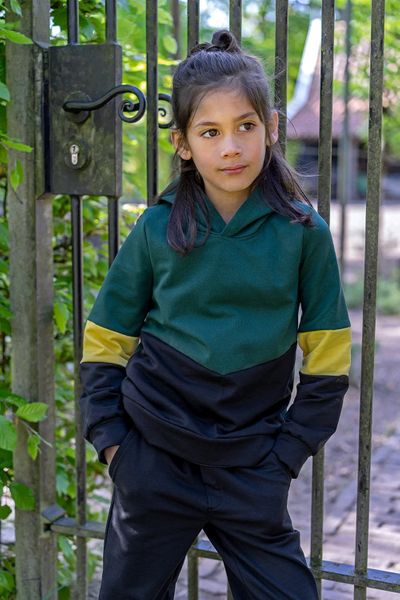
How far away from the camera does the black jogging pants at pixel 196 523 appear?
200 centimetres

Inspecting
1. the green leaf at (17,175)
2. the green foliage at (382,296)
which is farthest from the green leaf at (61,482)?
the green foliage at (382,296)

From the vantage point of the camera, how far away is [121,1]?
9.33 feet

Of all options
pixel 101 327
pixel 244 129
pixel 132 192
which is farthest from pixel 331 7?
pixel 132 192

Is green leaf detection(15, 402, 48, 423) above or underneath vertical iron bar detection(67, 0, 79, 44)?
underneath

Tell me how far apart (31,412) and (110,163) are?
0.76 meters

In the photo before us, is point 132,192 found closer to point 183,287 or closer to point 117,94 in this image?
point 117,94

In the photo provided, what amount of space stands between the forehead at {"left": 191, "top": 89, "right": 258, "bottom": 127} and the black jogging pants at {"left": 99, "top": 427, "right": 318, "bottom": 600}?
0.79m

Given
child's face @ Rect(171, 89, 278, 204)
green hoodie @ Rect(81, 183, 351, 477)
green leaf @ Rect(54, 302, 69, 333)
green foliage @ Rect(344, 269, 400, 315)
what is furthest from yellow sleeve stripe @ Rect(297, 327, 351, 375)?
green foliage @ Rect(344, 269, 400, 315)

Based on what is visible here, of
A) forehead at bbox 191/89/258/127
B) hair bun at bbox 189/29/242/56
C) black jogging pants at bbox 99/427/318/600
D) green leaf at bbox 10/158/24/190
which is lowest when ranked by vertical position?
black jogging pants at bbox 99/427/318/600

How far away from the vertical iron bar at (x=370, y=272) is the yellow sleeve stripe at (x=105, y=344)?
620mm

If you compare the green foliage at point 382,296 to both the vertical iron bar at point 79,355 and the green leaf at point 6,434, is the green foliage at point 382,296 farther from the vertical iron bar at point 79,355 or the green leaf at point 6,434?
the green leaf at point 6,434

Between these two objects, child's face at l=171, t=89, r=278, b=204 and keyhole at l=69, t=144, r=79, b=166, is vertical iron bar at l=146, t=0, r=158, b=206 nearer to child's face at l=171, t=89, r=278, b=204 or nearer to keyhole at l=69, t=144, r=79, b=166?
keyhole at l=69, t=144, r=79, b=166

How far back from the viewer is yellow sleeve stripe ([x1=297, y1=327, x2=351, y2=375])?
2027 millimetres

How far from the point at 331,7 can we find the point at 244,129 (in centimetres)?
48
